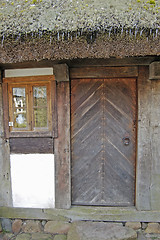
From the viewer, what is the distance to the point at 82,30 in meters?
1.44

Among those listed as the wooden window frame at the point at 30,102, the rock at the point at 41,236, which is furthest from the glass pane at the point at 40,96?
the rock at the point at 41,236

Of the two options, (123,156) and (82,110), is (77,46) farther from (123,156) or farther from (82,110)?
(123,156)

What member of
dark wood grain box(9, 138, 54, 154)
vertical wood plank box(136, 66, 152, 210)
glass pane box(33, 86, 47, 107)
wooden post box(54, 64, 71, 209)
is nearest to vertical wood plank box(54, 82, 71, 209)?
wooden post box(54, 64, 71, 209)

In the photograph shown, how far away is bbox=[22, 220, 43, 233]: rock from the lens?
2.17m

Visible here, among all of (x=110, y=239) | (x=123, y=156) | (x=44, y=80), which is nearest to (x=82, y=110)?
(x=44, y=80)

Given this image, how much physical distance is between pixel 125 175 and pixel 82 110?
45.2 inches

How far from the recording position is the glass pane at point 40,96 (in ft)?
7.11

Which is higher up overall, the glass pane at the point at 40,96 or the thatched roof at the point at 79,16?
the thatched roof at the point at 79,16

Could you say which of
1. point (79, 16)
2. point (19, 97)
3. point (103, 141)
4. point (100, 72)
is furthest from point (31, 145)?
point (79, 16)

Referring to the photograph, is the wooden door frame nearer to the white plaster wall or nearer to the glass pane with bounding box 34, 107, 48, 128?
the white plaster wall

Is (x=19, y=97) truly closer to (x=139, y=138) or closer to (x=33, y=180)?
(x=33, y=180)

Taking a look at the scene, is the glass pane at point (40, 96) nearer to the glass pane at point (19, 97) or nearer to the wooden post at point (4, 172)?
the glass pane at point (19, 97)

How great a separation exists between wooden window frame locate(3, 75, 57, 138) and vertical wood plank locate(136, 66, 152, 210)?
1.19 metres

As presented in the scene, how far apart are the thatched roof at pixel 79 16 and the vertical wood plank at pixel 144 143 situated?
679 millimetres
